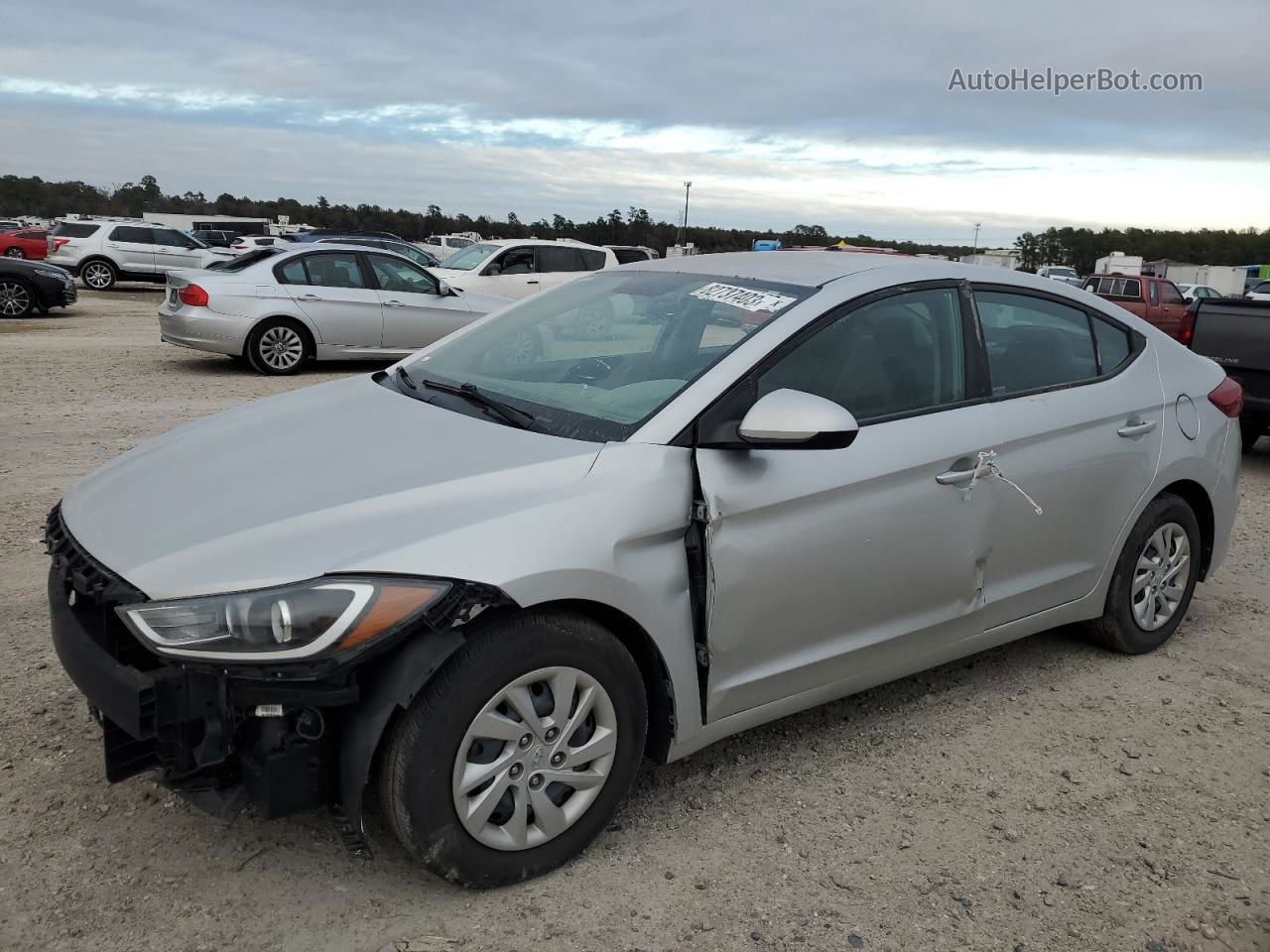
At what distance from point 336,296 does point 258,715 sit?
10.5 metres

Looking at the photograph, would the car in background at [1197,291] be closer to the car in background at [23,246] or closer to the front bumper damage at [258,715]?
the front bumper damage at [258,715]

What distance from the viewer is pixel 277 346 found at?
1194cm

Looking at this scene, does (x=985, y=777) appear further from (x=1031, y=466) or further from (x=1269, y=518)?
(x=1269, y=518)

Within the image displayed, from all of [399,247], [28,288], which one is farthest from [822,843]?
[399,247]

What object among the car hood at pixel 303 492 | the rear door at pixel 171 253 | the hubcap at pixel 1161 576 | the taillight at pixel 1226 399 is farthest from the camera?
the rear door at pixel 171 253

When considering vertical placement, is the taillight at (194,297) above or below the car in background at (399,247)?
below

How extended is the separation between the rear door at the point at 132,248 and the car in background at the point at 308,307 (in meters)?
14.7

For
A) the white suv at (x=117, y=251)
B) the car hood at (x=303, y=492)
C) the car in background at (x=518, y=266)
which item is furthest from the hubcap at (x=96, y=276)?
the car hood at (x=303, y=492)

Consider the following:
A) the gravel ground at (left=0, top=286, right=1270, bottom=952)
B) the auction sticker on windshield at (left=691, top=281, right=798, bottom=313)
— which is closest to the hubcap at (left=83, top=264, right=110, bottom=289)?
the gravel ground at (left=0, top=286, right=1270, bottom=952)

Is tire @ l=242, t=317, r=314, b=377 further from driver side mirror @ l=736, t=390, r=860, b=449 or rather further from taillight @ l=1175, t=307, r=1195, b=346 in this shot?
driver side mirror @ l=736, t=390, r=860, b=449

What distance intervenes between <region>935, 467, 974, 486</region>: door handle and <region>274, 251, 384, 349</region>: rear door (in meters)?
10.00

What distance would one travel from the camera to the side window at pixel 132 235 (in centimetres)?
2497

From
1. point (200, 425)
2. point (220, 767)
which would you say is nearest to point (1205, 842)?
point (220, 767)

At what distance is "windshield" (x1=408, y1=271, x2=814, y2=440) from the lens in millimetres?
3127
